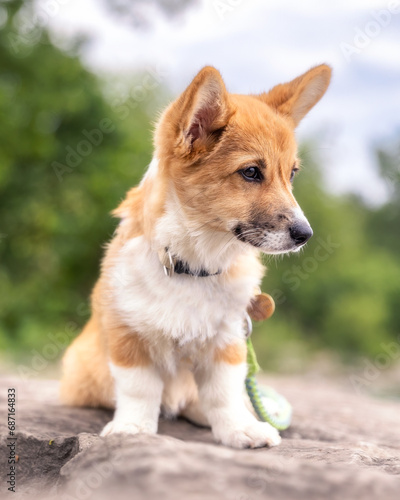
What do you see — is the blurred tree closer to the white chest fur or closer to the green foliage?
the green foliage

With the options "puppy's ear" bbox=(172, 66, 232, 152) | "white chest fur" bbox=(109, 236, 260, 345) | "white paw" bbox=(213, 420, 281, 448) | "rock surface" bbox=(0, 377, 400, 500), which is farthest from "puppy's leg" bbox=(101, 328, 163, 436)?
"puppy's ear" bbox=(172, 66, 232, 152)

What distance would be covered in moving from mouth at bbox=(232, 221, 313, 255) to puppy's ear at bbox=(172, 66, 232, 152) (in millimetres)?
548

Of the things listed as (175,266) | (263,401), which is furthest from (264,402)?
(175,266)

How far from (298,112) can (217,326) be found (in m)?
1.54

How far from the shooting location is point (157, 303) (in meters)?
3.27

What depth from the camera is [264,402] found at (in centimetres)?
398

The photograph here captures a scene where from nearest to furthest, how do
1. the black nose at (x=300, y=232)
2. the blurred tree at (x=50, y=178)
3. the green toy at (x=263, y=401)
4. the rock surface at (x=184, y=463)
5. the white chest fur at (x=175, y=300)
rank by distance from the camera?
the rock surface at (x=184, y=463) → the black nose at (x=300, y=232) → the white chest fur at (x=175, y=300) → the green toy at (x=263, y=401) → the blurred tree at (x=50, y=178)

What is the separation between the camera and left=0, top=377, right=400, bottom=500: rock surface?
74.0 inches

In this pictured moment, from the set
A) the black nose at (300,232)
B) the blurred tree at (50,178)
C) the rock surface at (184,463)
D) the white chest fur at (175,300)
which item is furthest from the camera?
the blurred tree at (50,178)

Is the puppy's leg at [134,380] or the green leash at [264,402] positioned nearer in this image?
the puppy's leg at [134,380]

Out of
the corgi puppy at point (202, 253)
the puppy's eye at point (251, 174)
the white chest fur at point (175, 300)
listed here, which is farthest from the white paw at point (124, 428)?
the puppy's eye at point (251, 174)

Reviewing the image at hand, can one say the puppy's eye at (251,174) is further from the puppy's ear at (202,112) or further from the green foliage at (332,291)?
the green foliage at (332,291)

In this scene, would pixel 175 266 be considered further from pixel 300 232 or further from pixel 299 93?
pixel 299 93

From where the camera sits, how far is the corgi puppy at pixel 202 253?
325 cm
